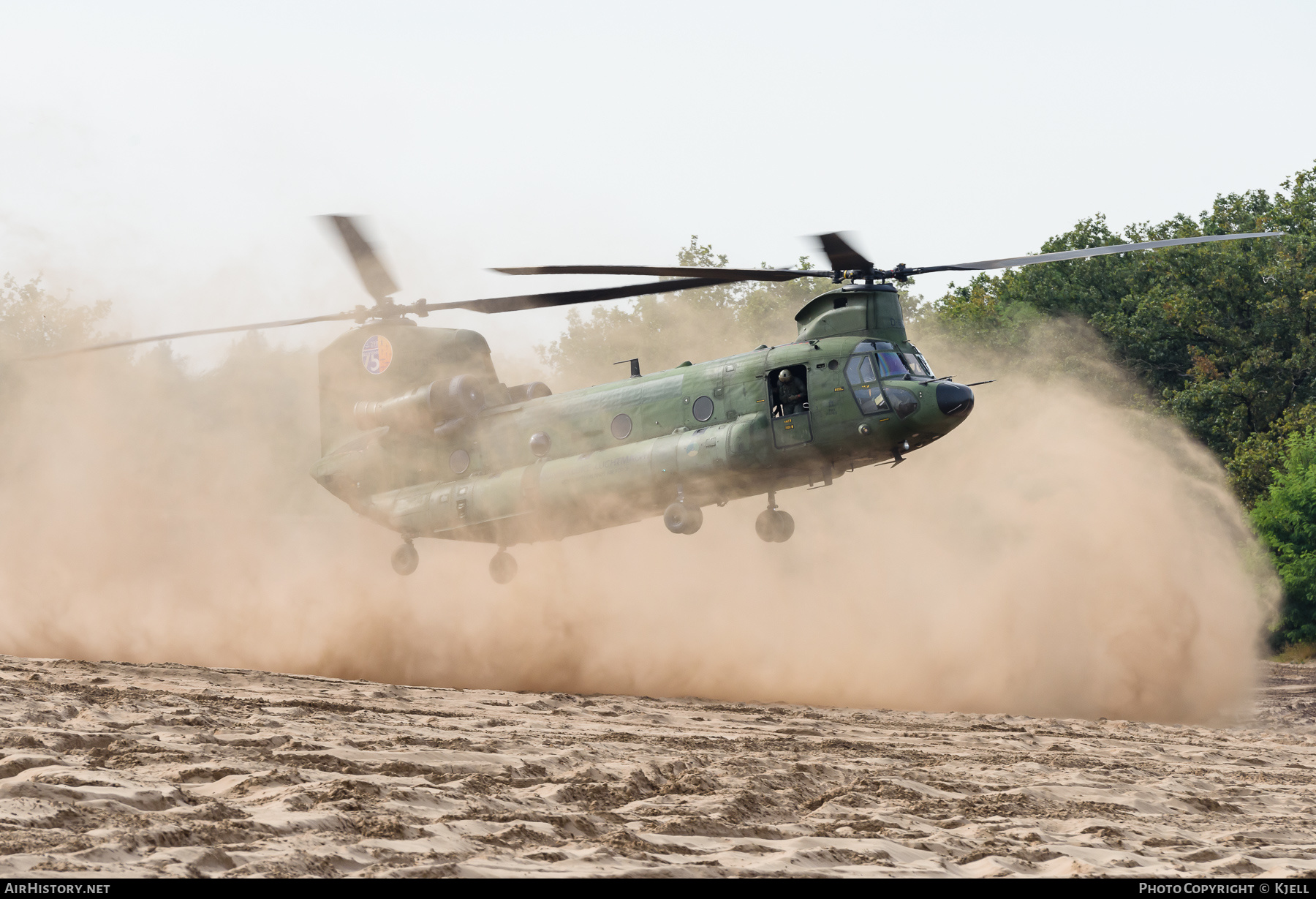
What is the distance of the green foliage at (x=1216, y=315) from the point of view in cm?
3691

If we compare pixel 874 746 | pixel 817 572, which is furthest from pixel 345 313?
pixel 874 746

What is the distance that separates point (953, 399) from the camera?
→ 13.7 metres

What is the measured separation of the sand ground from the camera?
5.69m

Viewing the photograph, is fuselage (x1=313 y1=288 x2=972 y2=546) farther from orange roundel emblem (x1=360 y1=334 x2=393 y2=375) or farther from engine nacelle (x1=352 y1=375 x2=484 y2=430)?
orange roundel emblem (x1=360 y1=334 x2=393 y2=375)

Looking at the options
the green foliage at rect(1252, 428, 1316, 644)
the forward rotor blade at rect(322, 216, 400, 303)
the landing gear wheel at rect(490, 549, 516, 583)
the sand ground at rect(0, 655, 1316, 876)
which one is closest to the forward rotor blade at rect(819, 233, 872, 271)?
the sand ground at rect(0, 655, 1316, 876)

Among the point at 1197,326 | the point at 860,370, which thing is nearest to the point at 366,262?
→ the point at 860,370

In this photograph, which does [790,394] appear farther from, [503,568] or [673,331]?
[673,331]

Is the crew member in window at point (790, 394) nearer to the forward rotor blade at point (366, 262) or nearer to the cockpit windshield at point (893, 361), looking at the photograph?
the cockpit windshield at point (893, 361)

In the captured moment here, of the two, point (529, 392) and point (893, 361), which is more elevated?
point (529, 392)

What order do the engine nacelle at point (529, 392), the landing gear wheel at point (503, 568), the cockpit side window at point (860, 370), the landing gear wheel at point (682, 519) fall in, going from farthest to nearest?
1. the engine nacelle at point (529, 392)
2. the landing gear wheel at point (503, 568)
3. the landing gear wheel at point (682, 519)
4. the cockpit side window at point (860, 370)

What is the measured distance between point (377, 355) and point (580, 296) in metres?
4.73

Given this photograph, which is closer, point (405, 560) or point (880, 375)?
point (880, 375)

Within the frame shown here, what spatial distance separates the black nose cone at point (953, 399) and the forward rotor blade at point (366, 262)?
8524 millimetres

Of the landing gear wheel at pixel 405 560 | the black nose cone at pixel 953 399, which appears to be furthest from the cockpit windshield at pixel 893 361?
the landing gear wheel at pixel 405 560
